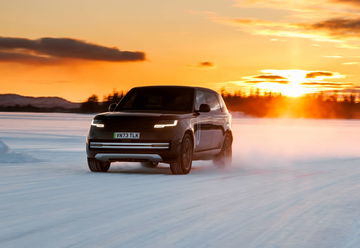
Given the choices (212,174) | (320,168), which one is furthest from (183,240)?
(320,168)

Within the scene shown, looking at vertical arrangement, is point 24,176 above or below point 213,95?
below

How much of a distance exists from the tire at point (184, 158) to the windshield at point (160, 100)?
80 centimetres

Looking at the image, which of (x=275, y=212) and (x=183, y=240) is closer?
(x=183, y=240)

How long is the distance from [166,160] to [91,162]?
5.34 feet

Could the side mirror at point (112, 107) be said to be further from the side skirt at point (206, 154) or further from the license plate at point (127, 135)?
the side skirt at point (206, 154)

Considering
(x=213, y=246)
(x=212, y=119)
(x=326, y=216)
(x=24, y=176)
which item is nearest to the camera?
(x=213, y=246)

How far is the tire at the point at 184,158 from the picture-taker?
563 inches

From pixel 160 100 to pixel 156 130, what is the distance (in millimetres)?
1440

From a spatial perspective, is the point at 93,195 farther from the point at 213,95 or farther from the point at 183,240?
the point at 213,95

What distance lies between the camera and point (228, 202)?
31.5 ft

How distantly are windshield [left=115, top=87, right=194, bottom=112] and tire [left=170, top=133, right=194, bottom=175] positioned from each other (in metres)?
0.80

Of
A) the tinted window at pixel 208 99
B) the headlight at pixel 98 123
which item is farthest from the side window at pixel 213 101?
the headlight at pixel 98 123

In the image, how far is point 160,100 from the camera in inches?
614

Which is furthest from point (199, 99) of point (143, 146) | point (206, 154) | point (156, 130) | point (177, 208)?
point (177, 208)
